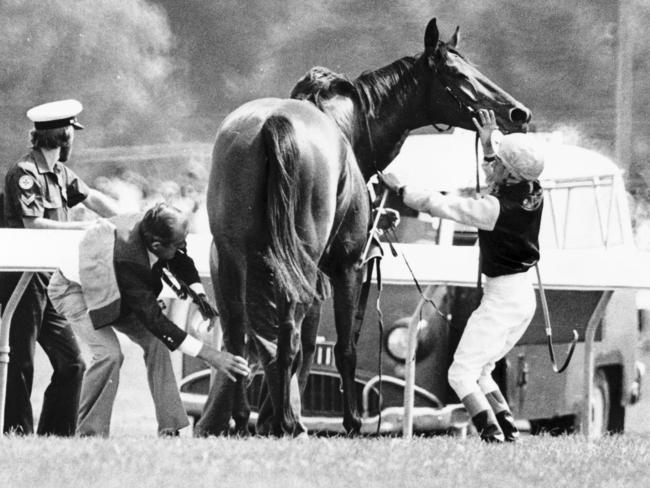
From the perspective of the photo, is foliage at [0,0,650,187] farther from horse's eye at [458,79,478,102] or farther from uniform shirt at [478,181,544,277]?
uniform shirt at [478,181,544,277]

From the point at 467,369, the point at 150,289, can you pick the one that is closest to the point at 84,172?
the point at 150,289

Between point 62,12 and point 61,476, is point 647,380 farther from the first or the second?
point 61,476

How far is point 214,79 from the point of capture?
8070 mm

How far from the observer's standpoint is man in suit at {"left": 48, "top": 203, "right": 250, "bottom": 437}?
6.41m

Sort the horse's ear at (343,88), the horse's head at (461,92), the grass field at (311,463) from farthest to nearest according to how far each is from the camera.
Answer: the horse's head at (461,92)
the horse's ear at (343,88)
the grass field at (311,463)

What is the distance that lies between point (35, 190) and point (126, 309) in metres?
1.00

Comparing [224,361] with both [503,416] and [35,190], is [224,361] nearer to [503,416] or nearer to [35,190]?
[503,416]

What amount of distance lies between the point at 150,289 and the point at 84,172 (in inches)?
60.2

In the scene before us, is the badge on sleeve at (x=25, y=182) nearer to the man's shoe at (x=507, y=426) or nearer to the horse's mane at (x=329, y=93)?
the horse's mane at (x=329, y=93)

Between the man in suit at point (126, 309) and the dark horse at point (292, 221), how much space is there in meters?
0.23

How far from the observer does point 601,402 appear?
8.86 metres

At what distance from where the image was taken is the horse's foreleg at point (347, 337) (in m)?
6.88

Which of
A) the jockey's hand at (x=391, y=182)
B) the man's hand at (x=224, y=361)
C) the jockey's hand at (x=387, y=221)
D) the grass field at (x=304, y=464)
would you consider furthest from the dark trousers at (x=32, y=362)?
the jockey's hand at (x=391, y=182)

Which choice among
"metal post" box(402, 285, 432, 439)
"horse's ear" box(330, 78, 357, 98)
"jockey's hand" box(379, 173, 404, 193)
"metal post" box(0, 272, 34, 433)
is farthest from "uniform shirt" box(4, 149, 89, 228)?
"metal post" box(402, 285, 432, 439)
